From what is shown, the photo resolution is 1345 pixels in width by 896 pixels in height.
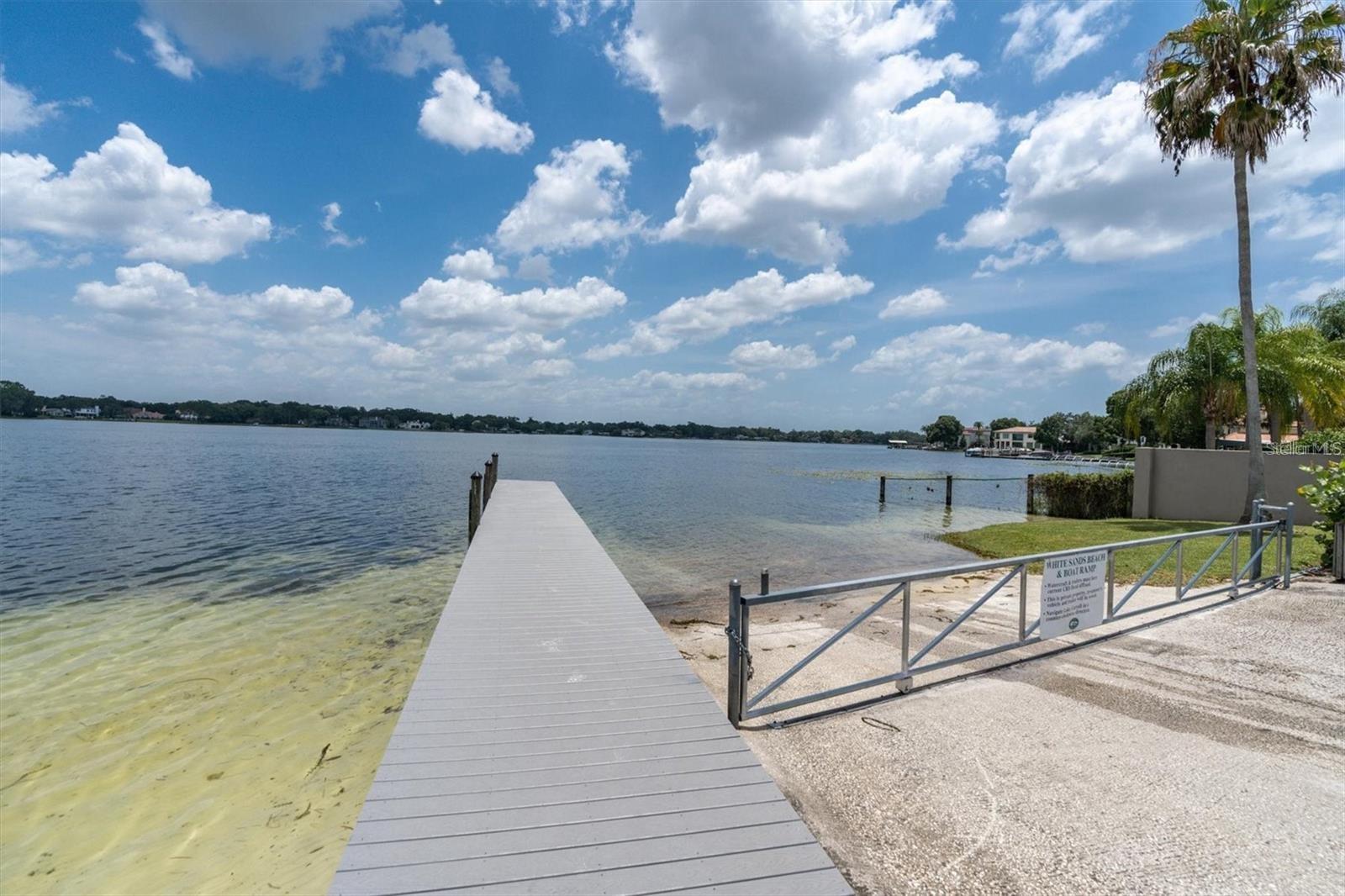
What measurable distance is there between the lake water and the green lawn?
1.55 metres

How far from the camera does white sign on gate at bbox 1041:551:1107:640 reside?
689 cm

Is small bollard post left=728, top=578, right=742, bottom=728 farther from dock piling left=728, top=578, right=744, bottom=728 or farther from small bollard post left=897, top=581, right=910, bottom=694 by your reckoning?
small bollard post left=897, top=581, right=910, bottom=694

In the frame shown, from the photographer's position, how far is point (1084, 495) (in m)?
26.2

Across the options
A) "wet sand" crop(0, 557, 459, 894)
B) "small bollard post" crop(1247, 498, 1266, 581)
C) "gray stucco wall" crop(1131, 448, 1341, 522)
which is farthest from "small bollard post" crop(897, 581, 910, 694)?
"gray stucco wall" crop(1131, 448, 1341, 522)

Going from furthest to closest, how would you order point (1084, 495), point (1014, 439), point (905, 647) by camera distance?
1. point (1014, 439)
2. point (1084, 495)
3. point (905, 647)

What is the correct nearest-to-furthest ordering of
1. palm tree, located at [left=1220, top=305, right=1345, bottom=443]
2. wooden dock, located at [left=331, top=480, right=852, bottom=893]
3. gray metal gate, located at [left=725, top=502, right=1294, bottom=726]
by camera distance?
wooden dock, located at [left=331, top=480, right=852, bottom=893] → gray metal gate, located at [left=725, top=502, right=1294, bottom=726] → palm tree, located at [left=1220, top=305, right=1345, bottom=443]

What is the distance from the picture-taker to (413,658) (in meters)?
9.23

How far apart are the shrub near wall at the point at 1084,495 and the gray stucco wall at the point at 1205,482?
1748 mm

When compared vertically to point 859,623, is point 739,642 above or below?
above

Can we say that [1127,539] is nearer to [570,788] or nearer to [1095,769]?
[1095,769]

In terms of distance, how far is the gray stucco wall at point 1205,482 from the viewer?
18734 mm

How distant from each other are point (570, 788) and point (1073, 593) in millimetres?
6104

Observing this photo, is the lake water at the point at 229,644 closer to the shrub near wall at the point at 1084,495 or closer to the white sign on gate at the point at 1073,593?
the shrub near wall at the point at 1084,495

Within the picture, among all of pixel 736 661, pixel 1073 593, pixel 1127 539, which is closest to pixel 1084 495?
pixel 1127 539
